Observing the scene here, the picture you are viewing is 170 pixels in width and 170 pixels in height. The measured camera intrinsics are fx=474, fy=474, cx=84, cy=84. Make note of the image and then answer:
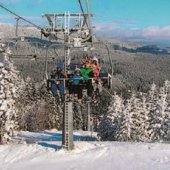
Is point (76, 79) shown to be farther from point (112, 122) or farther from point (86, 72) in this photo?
point (112, 122)

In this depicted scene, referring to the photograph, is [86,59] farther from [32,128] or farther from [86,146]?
[32,128]

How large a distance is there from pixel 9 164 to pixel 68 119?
4232mm

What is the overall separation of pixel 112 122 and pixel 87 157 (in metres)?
37.9

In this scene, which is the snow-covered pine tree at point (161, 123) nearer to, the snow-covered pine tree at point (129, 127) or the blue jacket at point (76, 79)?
the snow-covered pine tree at point (129, 127)

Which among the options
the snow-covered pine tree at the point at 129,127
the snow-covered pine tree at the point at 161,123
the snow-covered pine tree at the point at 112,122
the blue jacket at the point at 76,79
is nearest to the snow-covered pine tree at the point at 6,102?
the snow-covered pine tree at the point at 129,127

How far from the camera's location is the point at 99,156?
1065 inches

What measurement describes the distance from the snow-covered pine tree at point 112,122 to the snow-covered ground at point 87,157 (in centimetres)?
3283

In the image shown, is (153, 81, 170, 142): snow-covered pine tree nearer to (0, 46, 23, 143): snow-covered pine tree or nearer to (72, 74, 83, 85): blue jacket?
(0, 46, 23, 143): snow-covered pine tree

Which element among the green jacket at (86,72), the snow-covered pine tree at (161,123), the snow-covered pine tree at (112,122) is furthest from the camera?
the snow-covered pine tree at (112,122)

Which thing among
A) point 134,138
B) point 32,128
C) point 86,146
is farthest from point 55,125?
point 86,146

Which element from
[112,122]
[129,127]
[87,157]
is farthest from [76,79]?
[112,122]

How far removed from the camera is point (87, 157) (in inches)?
1057

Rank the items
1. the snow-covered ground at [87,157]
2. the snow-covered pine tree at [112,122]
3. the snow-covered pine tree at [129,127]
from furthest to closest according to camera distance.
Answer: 1. the snow-covered pine tree at [112,122]
2. the snow-covered pine tree at [129,127]
3. the snow-covered ground at [87,157]

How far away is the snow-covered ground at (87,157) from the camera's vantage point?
1004 inches
